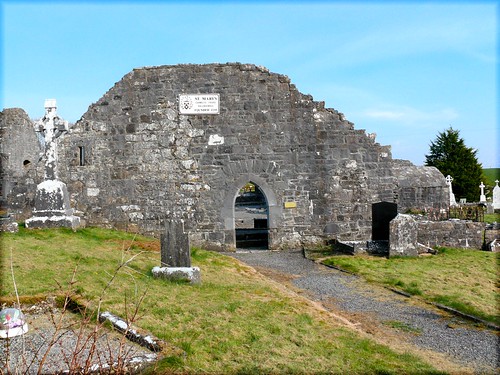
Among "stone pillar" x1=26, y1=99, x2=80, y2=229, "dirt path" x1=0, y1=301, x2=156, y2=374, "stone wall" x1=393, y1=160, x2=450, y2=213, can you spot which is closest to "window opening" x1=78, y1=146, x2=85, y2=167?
"stone pillar" x1=26, y1=99, x2=80, y2=229

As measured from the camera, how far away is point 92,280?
25.3ft

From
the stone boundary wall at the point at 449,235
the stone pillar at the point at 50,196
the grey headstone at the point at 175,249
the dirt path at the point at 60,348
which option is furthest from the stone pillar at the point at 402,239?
the dirt path at the point at 60,348

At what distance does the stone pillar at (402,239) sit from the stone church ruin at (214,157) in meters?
2.12

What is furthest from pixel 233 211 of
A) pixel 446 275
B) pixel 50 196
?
pixel 446 275

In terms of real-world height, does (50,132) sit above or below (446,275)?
above

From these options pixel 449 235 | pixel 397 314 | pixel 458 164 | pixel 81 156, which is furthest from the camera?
pixel 458 164

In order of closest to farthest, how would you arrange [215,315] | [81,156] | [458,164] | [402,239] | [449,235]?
1. [215,315]
2. [402,239]
3. [449,235]
4. [81,156]
5. [458,164]

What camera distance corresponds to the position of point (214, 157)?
15234 mm

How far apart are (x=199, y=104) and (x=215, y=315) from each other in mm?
9740

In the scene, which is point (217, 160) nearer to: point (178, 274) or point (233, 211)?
point (233, 211)

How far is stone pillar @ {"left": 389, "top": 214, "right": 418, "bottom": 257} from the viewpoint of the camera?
13.3 metres

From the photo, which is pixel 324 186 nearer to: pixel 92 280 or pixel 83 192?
pixel 83 192

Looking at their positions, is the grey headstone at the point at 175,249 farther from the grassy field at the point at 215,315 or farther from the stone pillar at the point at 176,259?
the grassy field at the point at 215,315

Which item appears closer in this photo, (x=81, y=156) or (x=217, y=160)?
Answer: (x=217, y=160)
